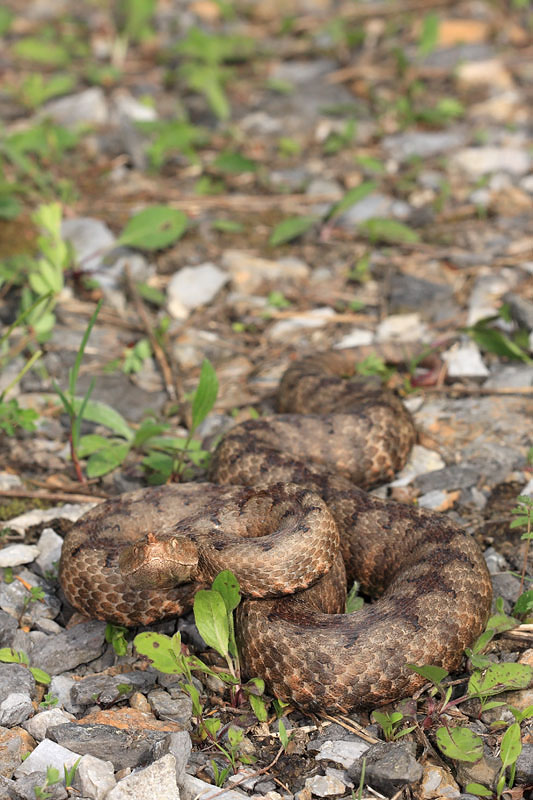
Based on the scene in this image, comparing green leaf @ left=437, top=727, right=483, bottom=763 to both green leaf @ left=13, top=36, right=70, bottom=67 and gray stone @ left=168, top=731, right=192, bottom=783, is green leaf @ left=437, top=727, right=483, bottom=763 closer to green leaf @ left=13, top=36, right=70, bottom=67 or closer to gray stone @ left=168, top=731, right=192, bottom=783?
gray stone @ left=168, top=731, right=192, bottom=783

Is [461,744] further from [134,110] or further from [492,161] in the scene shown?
[134,110]

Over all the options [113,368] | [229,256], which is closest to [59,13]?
[229,256]

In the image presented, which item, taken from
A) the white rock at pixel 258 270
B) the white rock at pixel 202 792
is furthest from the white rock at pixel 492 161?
the white rock at pixel 202 792

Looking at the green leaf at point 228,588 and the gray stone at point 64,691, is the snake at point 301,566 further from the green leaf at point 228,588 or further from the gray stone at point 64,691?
the gray stone at point 64,691

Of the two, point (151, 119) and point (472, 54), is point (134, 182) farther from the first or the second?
point (472, 54)

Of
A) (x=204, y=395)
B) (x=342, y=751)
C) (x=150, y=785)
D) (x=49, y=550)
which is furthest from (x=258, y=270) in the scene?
(x=150, y=785)

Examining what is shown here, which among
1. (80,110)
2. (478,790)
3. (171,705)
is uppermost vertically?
(80,110)
